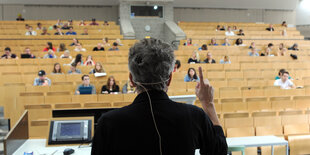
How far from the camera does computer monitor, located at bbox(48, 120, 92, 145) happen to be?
2426 mm

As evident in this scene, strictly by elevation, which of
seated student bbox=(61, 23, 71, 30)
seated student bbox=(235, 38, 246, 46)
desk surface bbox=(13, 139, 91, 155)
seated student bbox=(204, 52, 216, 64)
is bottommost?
desk surface bbox=(13, 139, 91, 155)

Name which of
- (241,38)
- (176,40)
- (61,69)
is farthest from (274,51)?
(61,69)

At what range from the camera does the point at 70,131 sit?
247 centimetres

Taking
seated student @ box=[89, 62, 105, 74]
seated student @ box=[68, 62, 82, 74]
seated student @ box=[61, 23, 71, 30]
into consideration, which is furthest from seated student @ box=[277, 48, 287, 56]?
seated student @ box=[61, 23, 71, 30]

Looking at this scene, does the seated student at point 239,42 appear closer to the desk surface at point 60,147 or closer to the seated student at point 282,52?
the seated student at point 282,52

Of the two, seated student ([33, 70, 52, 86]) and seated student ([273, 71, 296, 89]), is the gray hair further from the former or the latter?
seated student ([273, 71, 296, 89])

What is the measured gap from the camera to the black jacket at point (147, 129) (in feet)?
3.26

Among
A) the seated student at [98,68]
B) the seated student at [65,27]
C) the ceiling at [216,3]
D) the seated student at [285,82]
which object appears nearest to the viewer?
the seated student at [285,82]

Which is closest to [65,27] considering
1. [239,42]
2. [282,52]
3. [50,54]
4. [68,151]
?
[50,54]

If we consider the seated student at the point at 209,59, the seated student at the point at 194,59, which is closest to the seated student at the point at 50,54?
the seated student at the point at 194,59

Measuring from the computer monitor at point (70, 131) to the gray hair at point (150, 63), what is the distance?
154cm

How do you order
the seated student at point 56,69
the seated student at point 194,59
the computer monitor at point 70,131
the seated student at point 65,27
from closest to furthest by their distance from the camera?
the computer monitor at point 70,131 → the seated student at point 56,69 → the seated student at point 194,59 → the seated student at point 65,27

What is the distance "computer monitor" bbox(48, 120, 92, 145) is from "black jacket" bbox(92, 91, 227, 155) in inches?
59.3

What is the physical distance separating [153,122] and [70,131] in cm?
167
